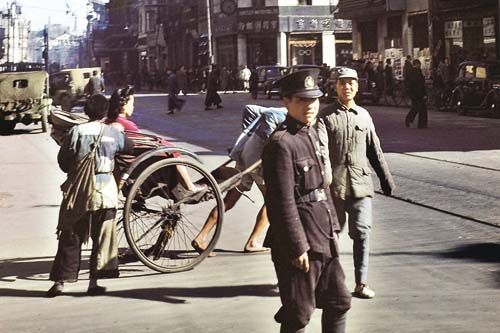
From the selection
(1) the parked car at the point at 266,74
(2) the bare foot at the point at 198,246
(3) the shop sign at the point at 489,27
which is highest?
(3) the shop sign at the point at 489,27

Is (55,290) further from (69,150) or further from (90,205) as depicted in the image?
(69,150)

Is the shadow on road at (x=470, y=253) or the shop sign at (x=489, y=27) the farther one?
the shop sign at (x=489, y=27)

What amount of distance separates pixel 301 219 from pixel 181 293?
7.46 ft

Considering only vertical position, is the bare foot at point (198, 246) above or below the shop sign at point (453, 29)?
below

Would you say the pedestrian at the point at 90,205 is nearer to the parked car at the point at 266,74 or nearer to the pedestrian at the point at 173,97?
the pedestrian at the point at 173,97

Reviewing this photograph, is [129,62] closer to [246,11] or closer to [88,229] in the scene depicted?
[246,11]

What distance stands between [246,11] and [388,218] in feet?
152

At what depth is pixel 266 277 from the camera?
21.0 ft

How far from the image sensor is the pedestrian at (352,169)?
5.68 metres

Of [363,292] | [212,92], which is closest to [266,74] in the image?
[212,92]

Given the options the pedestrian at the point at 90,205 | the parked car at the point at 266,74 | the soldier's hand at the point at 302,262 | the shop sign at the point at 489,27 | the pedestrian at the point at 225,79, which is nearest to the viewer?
the soldier's hand at the point at 302,262

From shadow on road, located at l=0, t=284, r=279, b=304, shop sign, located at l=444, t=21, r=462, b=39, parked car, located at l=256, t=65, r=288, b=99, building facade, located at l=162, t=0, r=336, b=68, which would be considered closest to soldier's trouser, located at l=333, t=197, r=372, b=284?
shadow on road, located at l=0, t=284, r=279, b=304

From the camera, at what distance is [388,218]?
29.0 feet

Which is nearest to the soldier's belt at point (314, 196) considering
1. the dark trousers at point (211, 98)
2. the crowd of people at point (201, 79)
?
the dark trousers at point (211, 98)
